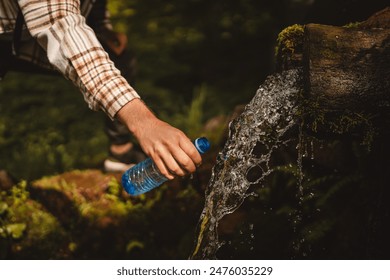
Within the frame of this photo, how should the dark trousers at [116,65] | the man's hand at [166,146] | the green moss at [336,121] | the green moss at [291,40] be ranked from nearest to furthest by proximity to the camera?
the man's hand at [166,146] < the green moss at [336,121] < the green moss at [291,40] < the dark trousers at [116,65]

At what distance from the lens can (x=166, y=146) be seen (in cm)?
187

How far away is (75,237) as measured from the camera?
12.2 feet

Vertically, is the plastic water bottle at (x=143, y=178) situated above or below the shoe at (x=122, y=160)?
above

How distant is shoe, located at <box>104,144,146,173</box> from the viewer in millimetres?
4262

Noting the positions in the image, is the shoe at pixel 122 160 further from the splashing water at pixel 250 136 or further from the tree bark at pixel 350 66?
the tree bark at pixel 350 66

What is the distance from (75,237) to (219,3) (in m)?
3.82

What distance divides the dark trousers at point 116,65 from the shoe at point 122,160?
0.14 meters

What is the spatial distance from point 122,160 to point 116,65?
1.10 m

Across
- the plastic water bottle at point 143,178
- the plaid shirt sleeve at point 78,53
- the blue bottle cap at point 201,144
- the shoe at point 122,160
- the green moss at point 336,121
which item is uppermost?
the plaid shirt sleeve at point 78,53

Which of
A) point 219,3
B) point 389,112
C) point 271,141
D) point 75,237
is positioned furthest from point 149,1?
point 389,112

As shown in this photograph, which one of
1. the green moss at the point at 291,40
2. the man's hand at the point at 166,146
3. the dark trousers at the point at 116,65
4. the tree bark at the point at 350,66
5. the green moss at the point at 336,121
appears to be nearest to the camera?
the man's hand at the point at 166,146

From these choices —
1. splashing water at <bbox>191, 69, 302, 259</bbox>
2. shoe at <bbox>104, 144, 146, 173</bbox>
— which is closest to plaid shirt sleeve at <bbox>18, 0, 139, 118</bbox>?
splashing water at <bbox>191, 69, 302, 259</bbox>

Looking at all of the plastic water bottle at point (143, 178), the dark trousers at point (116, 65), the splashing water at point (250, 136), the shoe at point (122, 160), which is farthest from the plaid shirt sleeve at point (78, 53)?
the shoe at point (122, 160)

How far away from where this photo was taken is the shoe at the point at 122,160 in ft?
14.0
